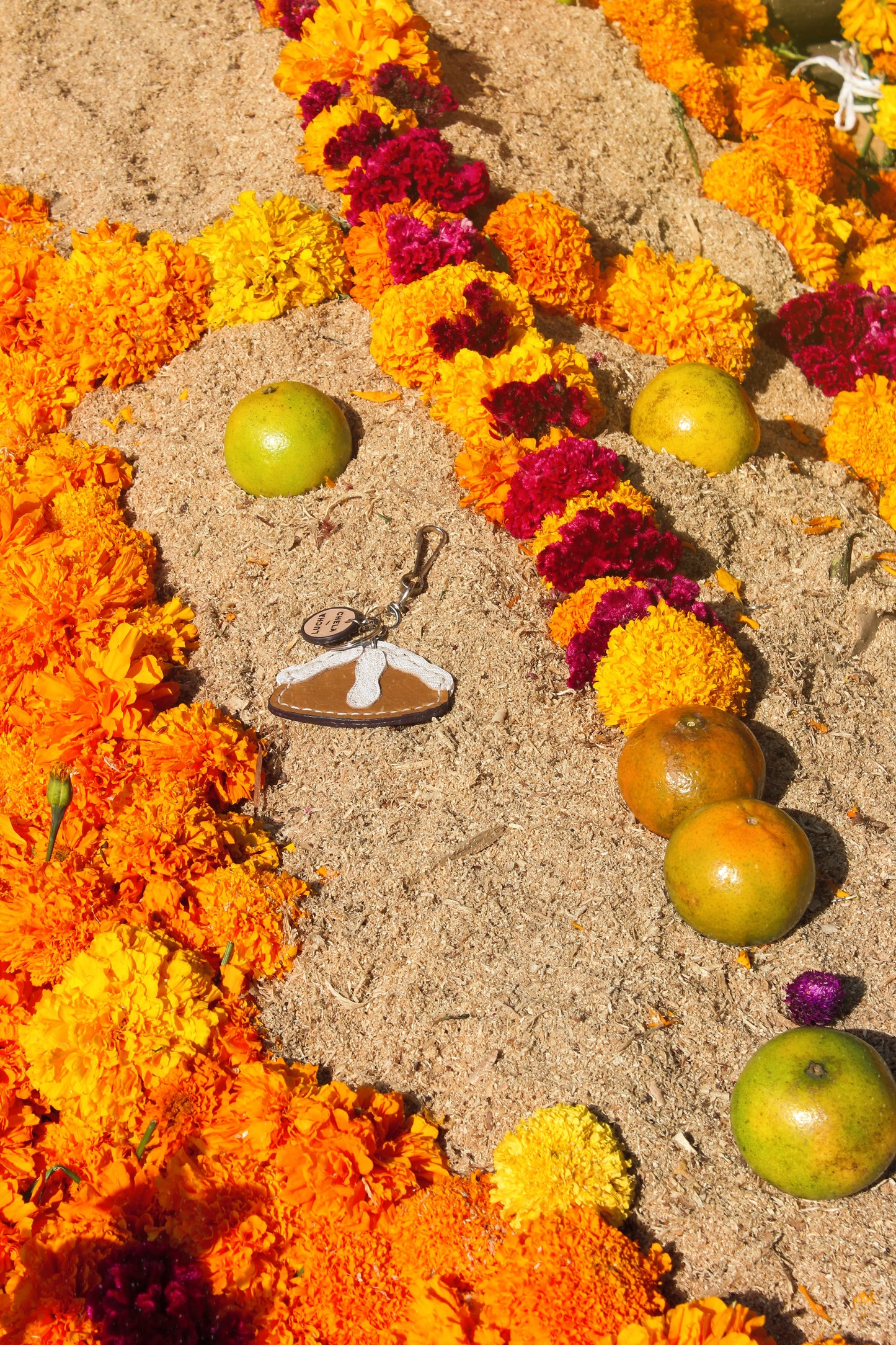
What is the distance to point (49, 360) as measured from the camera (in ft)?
13.1

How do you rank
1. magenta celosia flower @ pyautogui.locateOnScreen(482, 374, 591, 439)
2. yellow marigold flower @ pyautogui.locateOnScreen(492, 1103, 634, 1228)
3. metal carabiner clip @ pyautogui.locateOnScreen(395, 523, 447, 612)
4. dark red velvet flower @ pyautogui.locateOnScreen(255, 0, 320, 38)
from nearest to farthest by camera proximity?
yellow marigold flower @ pyautogui.locateOnScreen(492, 1103, 634, 1228), metal carabiner clip @ pyautogui.locateOnScreen(395, 523, 447, 612), magenta celosia flower @ pyautogui.locateOnScreen(482, 374, 591, 439), dark red velvet flower @ pyautogui.locateOnScreen(255, 0, 320, 38)

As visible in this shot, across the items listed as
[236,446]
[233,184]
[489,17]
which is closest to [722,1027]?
[236,446]

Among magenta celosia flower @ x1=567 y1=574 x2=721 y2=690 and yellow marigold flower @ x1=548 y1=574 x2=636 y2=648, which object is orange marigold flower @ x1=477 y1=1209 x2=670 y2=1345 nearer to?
magenta celosia flower @ x1=567 y1=574 x2=721 y2=690

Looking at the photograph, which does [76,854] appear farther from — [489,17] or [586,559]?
[489,17]

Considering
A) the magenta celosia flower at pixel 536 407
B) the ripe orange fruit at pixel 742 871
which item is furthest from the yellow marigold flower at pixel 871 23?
the ripe orange fruit at pixel 742 871

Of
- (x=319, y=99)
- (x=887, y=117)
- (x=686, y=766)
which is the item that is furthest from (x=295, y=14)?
(x=686, y=766)

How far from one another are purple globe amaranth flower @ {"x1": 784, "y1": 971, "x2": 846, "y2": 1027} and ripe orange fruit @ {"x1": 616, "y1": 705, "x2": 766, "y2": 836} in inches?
18.3

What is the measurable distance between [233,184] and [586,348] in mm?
1652

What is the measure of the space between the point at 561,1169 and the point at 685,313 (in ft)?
9.96

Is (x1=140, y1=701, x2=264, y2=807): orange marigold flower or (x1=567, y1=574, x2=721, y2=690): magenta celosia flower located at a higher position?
(x1=567, y1=574, x2=721, y2=690): magenta celosia flower

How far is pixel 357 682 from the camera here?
303cm

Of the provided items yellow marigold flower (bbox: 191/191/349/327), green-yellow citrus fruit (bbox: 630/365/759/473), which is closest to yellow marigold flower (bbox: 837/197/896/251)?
Answer: green-yellow citrus fruit (bbox: 630/365/759/473)

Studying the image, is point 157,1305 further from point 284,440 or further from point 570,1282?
point 284,440

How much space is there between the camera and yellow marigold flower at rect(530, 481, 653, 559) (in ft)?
10.7
